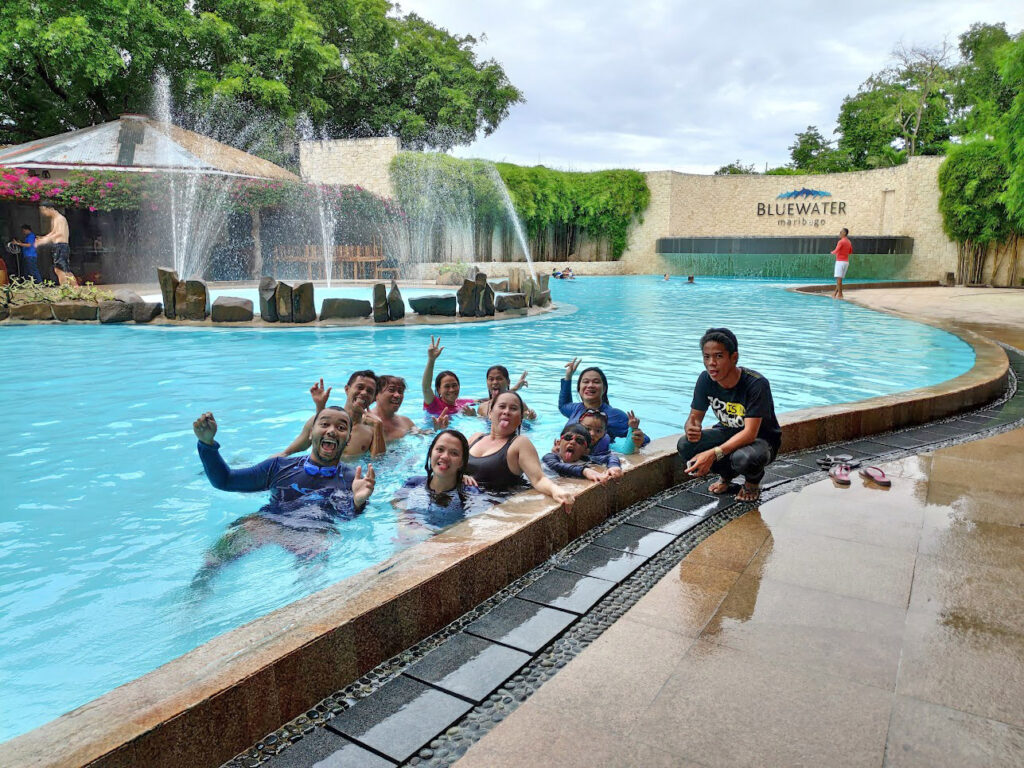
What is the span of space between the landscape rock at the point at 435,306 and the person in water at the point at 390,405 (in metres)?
7.96

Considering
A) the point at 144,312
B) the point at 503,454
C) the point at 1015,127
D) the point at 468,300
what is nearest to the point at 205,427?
the point at 503,454

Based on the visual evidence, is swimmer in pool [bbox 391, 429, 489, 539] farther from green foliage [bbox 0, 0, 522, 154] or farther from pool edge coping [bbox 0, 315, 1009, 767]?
green foliage [bbox 0, 0, 522, 154]

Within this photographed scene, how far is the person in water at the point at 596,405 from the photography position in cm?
494

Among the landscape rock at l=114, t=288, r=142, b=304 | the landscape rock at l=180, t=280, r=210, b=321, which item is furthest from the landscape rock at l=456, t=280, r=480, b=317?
the landscape rock at l=114, t=288, r=142, b=304

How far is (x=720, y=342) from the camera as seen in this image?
3.92 meters

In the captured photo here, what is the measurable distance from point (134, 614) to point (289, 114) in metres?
28.3

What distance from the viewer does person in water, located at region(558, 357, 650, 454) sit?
4.94 meters

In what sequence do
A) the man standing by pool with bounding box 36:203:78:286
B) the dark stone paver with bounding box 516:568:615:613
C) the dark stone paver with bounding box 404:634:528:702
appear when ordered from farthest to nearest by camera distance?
the man standing by pool with bounding box 36:203:78:286 < the dark stone paver with bounding box 516:568:615:613 < the dark stone paver with bounding box 404:634:528:702

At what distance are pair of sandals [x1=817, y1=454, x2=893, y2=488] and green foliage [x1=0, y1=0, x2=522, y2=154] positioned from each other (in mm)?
24880

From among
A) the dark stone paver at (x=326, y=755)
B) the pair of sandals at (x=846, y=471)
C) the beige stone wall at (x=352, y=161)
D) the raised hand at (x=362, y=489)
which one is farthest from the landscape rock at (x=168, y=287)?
the beige stone wall at (x=352, y=161)

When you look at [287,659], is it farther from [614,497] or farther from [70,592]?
[70,592]

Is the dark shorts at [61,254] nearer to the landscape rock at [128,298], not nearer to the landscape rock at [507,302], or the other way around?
the landscape rock at [128,298]

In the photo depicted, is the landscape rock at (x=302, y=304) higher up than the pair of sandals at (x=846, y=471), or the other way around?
the landscape rock at (x=302, y=304)

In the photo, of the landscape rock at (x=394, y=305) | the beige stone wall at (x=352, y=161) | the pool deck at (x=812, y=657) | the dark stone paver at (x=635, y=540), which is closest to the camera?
the pool deck at (x=812, y=657)
